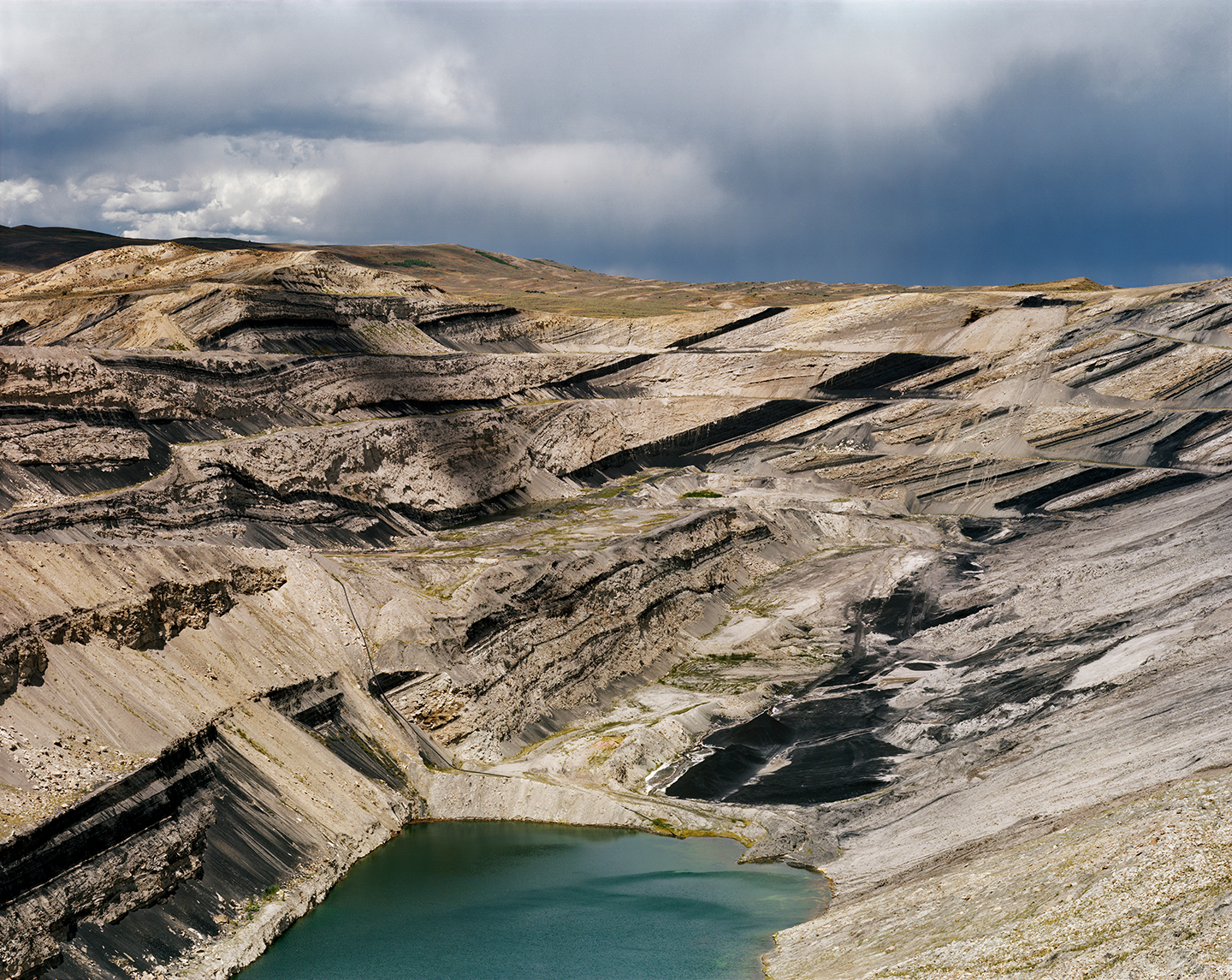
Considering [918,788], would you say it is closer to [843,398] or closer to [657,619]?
[657,619]

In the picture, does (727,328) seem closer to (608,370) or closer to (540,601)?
→ (608,370)

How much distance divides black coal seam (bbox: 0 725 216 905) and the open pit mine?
0.34 ft

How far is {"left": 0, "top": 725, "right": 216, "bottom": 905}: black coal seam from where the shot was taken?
21.2 metres

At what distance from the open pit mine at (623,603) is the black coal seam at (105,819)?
0.34 ft

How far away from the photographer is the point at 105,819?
2348 cm

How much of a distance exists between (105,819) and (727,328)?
6814 cm

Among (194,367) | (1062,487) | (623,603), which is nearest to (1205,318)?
(1062,487)

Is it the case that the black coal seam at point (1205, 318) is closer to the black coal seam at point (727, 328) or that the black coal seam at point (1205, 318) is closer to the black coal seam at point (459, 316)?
the black coal seam at point (727, 328)

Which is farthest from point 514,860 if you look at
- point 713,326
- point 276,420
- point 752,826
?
point 713,326

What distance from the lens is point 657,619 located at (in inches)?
1847

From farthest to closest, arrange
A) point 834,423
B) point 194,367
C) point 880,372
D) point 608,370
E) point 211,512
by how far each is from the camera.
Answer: point 608,370
point 880,372
point 834,423
point 194,367
point 211,512

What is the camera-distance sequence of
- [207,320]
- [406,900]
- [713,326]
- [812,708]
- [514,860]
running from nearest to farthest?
[406,900] → [514,860] → [812,708] → [207,320] → [713,326]

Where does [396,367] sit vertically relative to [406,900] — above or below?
above

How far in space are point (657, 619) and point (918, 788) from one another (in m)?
16.8
